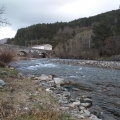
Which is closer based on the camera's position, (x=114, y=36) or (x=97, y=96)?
(x=97, y=96)

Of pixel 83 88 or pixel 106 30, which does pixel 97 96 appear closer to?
pixel 83 88

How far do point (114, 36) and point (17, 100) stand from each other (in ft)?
137

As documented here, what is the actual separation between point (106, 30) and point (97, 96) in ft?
132

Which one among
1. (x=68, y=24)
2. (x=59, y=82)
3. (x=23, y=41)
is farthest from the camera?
(x=68, y=24)

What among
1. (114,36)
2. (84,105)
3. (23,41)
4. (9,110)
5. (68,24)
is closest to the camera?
(9,110)

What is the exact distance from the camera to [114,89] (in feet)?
35.3

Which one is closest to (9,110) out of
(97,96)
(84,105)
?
(84,105)

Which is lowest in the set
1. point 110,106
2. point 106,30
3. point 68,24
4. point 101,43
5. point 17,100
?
point 110,106

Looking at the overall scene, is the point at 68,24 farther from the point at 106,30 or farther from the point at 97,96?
the point at 97,96

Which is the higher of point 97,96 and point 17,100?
point 17,100

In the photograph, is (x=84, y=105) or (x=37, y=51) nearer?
(x=84, y=105)

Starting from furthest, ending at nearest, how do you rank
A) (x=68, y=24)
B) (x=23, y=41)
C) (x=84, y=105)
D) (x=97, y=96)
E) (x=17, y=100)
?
(x=68, y=24) < (x=23, y=41) < (x=97, y=96) < (x=84, y=105) < (x=17, y=100)

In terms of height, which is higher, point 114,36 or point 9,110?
point 114,36

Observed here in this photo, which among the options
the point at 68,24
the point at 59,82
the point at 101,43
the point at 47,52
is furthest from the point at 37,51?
the point at 68,24
